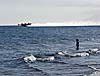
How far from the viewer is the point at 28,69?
38375mm

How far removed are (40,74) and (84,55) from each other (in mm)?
19346

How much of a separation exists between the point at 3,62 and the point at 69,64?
9.07 m

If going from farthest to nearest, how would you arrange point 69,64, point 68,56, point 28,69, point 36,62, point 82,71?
point 68,56 → point 36,62 → point 69,64 → point 28,69 → point 82,71

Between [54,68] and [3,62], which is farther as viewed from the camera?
[3,62]

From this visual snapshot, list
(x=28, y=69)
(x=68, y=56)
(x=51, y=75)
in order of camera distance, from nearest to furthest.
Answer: (x=51, y=75) < (x=28, y=69) < (x=68, y=56)

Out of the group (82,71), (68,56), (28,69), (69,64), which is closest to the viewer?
(82,71)

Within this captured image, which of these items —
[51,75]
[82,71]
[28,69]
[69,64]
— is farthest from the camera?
[69,64]

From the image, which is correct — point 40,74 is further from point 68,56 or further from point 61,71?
point 68,56

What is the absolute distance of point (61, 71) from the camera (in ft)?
119

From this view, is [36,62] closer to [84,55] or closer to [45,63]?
[45,63]

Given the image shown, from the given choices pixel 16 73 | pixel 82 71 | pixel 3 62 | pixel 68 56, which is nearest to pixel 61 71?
pixel 82 71

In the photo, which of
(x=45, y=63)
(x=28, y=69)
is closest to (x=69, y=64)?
(x=45, y=63)

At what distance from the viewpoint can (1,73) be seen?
3497cm

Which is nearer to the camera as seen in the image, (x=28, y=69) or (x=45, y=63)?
(x=28, y=69)
